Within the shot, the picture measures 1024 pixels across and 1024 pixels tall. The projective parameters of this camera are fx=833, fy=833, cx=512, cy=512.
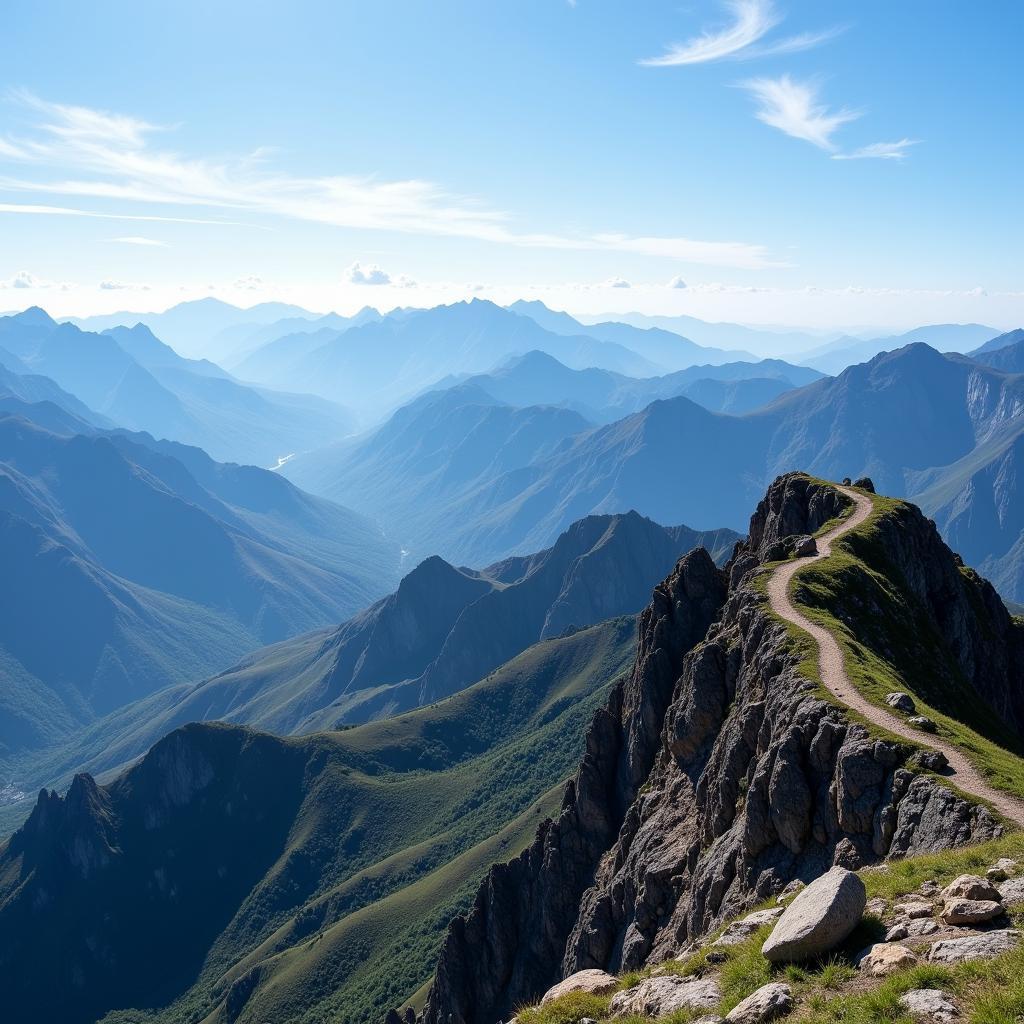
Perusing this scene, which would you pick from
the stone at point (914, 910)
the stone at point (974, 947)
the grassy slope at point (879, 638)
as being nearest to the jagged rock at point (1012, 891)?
the stone at point (914, 910)

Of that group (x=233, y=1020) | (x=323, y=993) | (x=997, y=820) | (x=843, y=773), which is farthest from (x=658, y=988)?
(x=233, y=1020)

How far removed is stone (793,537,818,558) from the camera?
79000 millimetres

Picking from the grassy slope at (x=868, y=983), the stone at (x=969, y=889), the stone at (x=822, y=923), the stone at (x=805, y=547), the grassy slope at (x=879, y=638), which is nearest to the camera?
the grassy slope at (x=868, y=983)

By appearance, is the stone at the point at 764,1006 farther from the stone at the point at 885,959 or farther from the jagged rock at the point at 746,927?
the jagged rock at the point at 746,927

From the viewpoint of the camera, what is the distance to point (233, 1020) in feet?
575

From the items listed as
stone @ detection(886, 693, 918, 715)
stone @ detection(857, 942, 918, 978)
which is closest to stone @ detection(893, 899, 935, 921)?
stone @ detection(857, 942, 918, 978)

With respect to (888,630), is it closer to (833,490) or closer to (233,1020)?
(833,490)

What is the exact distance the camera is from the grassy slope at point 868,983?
19859 mm

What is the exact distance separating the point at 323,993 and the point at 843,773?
16219 centimetres

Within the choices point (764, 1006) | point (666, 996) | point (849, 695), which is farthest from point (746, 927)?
point (849, 695)

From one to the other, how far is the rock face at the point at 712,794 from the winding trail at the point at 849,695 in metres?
1.40

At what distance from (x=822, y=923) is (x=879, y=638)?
47.4 metres

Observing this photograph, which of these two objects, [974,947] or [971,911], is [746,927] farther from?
[974,947]

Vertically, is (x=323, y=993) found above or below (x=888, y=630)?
below
